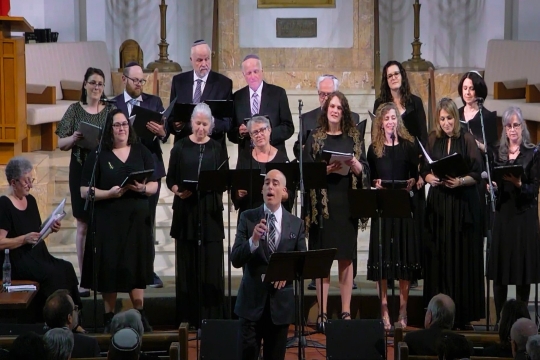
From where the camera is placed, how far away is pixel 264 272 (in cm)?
591

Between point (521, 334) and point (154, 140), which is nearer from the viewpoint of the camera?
point (521, 334)

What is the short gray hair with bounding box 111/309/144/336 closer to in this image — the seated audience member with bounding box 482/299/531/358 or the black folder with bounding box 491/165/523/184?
the seated audience member with bounding box 482/299/531/358

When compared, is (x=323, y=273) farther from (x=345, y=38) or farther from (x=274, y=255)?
→ (x=345, y=38)

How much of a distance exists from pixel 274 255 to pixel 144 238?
→ 1.59m

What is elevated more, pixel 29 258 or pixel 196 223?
pixel 196 223

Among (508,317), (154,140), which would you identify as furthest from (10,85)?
(508,317)

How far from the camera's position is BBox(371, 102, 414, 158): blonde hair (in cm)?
698


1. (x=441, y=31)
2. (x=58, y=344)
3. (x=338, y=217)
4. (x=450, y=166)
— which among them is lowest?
(x=58, y=344)

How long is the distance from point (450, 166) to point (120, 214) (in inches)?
84.9

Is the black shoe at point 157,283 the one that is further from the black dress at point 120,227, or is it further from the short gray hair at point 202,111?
the short gray hair at point 202,111

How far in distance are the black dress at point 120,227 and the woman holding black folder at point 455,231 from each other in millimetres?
1922

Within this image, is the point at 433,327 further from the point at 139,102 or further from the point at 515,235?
the point at 139,102

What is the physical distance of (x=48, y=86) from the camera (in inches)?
434

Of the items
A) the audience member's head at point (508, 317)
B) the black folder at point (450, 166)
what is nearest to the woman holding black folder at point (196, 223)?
the black folder at point (450, 166)
